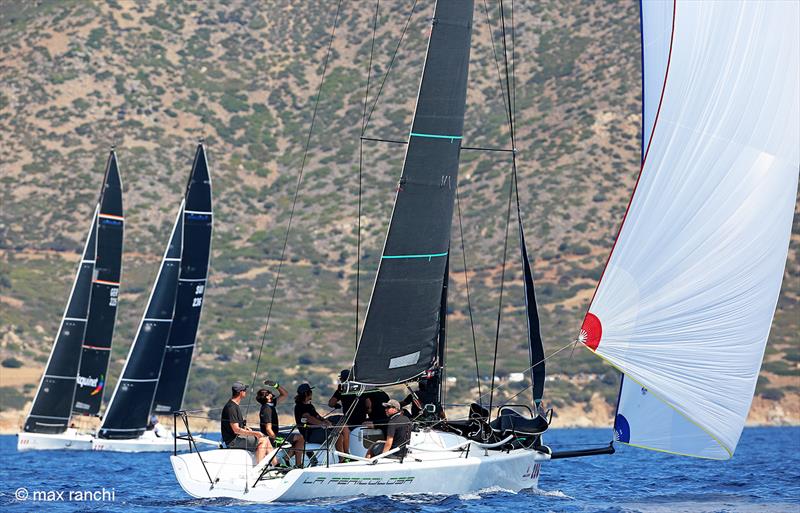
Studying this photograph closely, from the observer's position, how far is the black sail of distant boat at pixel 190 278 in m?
40.6

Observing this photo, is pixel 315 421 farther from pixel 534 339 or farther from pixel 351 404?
pixel 534 339

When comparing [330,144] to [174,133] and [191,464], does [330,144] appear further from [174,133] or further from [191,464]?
[191,464]

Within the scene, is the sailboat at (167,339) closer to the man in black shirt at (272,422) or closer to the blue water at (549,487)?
the blue water at (549,487)

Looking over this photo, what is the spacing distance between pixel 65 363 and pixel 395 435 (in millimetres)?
23932

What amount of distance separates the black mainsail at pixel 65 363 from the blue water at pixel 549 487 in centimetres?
165

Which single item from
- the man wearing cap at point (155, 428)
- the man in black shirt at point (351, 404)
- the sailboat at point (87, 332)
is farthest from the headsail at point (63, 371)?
the man in black shirt at point (351, 404)

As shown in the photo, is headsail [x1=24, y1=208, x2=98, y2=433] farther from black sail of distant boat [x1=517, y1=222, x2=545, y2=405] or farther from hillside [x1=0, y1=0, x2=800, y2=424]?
black sail of distant boat [x1=517, y1=222, x2=545, y2=405]

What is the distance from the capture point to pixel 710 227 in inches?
694

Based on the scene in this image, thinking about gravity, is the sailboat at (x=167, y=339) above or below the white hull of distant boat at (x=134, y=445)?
above

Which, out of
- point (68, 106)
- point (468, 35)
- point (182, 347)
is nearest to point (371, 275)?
point (68, 106)

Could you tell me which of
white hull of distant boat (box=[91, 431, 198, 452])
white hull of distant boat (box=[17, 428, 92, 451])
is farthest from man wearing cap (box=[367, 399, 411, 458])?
white hull of distant boat (box=[17, 428, 92, 451])

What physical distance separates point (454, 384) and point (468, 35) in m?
42.0

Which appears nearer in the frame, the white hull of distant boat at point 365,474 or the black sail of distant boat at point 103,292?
the white hull of distant boat at point 365,474

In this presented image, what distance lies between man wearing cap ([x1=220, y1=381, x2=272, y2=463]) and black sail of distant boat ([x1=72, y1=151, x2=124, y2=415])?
21.9 meters
